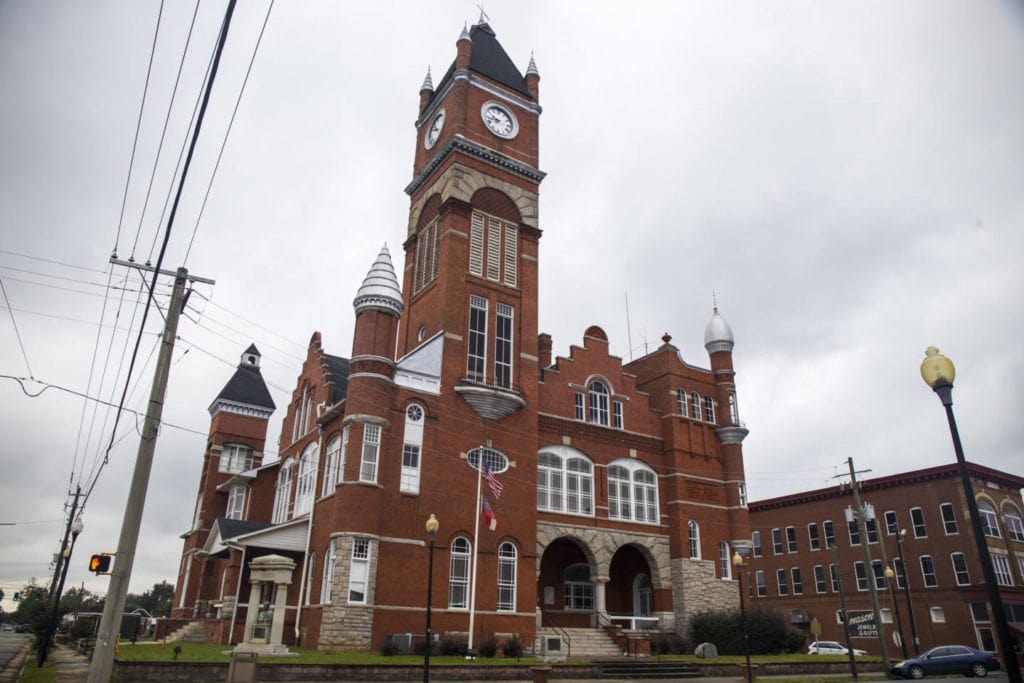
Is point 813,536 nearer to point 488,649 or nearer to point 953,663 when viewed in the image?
point 953,663

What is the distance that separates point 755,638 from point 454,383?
769 inches

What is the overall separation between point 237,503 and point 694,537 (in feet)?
84.9

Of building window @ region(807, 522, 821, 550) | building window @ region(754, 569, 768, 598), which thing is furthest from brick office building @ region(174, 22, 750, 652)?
building window @ region(754, 569, 768, 598)

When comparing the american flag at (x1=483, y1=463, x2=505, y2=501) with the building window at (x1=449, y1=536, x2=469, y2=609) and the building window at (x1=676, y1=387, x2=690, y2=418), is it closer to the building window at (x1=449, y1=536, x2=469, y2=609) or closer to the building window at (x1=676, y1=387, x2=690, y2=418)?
the building window at (x1=449, y1=536, x2=469, y2=609)

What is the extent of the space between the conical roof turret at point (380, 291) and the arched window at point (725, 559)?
22421mm

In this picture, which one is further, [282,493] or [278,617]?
[282,493]

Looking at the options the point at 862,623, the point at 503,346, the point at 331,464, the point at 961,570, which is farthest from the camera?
the point at 862,623

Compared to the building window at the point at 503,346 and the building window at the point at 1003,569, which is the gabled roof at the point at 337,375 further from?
the building window at the point at 1003,569

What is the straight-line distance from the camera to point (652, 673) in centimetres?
2788

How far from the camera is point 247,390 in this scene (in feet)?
155

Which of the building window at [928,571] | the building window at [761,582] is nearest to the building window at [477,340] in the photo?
the building window at [928,571]

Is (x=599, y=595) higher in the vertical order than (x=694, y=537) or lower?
lower

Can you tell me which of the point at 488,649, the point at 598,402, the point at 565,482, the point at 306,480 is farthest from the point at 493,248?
the point at 488,649

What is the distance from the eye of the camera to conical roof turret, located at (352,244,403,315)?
32.0m
